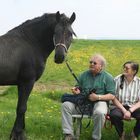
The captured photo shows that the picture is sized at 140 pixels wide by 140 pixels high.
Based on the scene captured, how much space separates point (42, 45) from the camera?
778cm

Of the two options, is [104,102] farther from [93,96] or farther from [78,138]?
[78,138]

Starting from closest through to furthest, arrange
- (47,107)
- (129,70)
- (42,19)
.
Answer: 1. (129,70)
2. (42,19)
3. (47,107)

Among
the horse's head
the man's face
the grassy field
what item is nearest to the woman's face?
the man's face

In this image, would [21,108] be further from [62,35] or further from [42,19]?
[42,19]

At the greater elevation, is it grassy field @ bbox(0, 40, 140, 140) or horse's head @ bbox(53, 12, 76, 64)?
horse's head @ bbox(53, 12, 76, 64)

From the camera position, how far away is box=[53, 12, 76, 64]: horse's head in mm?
7102

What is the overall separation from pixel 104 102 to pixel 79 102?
18.3 inches

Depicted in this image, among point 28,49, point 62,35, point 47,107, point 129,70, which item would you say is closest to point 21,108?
point 28,49

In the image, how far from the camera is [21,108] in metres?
7.59

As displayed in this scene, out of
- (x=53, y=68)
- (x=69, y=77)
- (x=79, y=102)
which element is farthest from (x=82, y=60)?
(x=79, y=102)

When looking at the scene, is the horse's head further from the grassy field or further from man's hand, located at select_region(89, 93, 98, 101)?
the grassy field

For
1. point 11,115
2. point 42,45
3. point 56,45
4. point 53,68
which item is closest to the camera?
point 56,45

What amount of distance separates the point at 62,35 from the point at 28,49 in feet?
2.38

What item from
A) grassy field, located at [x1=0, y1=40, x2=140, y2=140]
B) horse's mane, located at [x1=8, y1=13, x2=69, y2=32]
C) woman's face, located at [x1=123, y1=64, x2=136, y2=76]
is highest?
horse's mane, located at [x1=8, y1=13, x2=69, y2=32]
